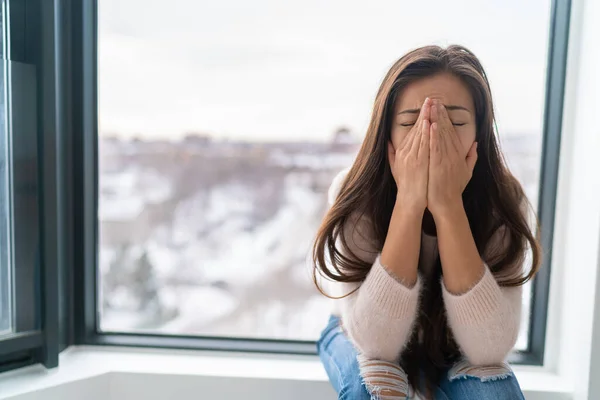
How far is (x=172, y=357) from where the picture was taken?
1266 millimetres

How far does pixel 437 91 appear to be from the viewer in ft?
2.83

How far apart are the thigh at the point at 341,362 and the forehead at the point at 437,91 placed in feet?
1.60

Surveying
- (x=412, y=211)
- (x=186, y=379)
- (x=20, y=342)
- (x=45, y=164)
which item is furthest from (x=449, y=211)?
(x=20, y=342)

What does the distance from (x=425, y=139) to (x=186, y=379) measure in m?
0.80

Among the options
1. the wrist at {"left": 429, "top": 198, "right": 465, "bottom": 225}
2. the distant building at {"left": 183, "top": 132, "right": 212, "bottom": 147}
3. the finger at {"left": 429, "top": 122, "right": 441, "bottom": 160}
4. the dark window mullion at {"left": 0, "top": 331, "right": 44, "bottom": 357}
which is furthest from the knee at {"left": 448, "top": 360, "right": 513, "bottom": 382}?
the dark window mullion at {"left": 0, "top": 331, "right": 44, "bottom": 357}

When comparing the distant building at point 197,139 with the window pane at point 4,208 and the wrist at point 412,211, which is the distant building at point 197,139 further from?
the wrist at point 412,211

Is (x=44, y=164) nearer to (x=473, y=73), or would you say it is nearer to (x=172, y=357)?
(x=172, y=357)

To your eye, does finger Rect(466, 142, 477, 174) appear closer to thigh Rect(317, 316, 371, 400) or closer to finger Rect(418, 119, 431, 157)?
finger Rect(418, 119, 431, 157)

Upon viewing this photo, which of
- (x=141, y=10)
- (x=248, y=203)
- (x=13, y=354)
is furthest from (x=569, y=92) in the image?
(x=13, y=354)

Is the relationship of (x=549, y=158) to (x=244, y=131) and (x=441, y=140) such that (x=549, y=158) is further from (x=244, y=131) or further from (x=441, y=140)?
(x=244, y=131)

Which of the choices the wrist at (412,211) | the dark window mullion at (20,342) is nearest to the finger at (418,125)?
the wrist at (412,211)

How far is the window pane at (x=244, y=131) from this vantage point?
48.4 inches

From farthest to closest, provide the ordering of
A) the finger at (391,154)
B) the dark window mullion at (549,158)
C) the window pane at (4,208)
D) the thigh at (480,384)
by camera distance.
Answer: the dark window mullion at (549,158)
the window pane at (4,208)
the finger at (391,154)
the thigh at (480,384)

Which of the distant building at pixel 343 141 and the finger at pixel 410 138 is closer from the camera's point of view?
the finger at pixel 410 138
